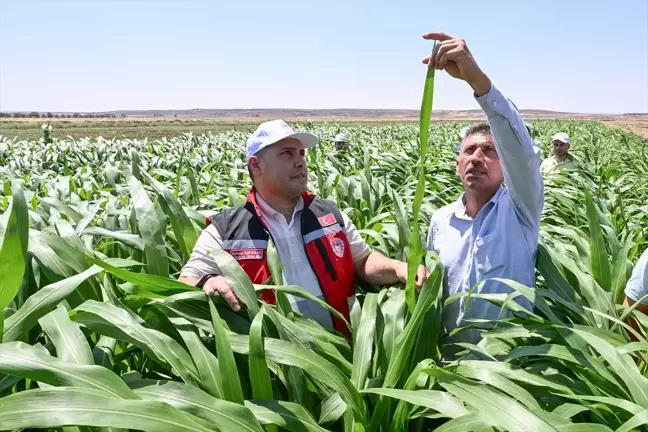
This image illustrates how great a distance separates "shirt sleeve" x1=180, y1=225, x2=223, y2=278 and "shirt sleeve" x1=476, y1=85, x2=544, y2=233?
3.31 ft

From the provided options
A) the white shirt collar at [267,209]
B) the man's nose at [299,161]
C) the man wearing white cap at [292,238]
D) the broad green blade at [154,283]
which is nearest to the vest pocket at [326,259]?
the man wearing white cap at [292,238]

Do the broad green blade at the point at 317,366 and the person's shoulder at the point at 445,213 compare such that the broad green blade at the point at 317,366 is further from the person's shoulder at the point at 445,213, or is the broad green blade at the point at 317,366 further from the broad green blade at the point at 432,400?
the person's shoulder at the point at 445,213

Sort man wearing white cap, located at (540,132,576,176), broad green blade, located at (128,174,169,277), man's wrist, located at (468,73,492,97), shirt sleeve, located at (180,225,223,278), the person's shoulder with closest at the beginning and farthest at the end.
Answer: man's wrist, located at (468,73,492,97)
broad green blade, located at (128,174,169,277)
shirt sleeve, located at (180,225,223,278)
the person's shoulder
man wearing white cap, located at (540,132,576,176)

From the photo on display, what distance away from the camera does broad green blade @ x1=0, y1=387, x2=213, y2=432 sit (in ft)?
2.55

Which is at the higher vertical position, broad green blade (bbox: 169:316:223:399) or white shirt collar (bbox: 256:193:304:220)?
white shirt collar (bbox: 256:193:304:220)

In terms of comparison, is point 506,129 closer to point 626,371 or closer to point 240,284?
Result: point 626,371

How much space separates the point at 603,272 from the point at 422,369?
44.6 inches

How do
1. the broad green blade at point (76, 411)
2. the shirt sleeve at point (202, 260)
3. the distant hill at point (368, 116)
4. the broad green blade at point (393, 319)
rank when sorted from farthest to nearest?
1. the distant hill at point (368, 116)
2. the shirt sleeve at point (202, 260)
3. the broad green blade at point (393, 319)
4. the broad green blade at point (76, 411)

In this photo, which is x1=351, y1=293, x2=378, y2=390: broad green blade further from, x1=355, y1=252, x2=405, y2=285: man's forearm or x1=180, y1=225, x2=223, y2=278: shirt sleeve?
x1=180, y1=225, x2=223, y2=278: shirt sleeve

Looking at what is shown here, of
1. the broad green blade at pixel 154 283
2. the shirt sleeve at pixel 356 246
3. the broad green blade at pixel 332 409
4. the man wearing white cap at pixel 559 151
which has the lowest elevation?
the broad green blade at pixel 332 409

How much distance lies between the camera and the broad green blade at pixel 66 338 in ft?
3.47

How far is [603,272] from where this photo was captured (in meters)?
1.88

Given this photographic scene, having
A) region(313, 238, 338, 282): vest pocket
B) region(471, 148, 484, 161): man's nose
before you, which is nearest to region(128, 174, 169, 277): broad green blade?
region(313, 238, 338, 282): vest pocket

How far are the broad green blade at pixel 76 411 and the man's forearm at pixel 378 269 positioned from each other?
1187mm
